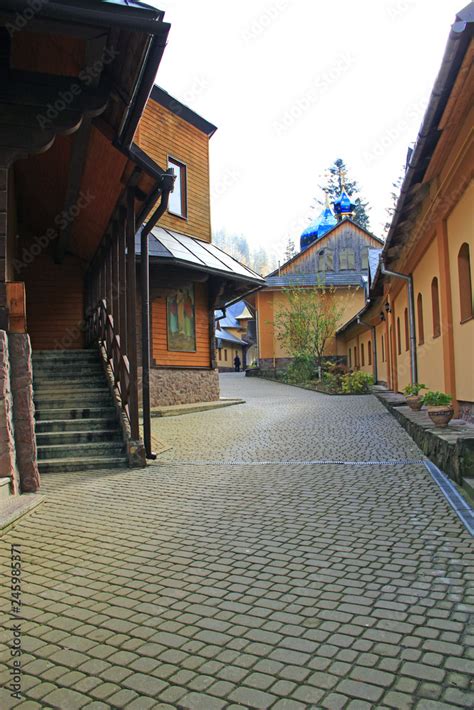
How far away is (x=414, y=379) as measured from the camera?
11.9m

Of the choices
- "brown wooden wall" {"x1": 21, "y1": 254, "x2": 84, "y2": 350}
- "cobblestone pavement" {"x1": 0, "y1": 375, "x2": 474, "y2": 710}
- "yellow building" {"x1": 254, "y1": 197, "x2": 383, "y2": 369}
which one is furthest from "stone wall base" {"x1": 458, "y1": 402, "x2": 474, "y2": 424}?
"yellow building" {"x1": 254, "y1": 197, "x2": 383, "y2": 369}

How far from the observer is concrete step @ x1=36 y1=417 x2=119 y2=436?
778 cm

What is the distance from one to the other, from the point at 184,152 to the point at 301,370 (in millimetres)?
12757

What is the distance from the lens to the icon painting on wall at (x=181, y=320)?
50.8 feet

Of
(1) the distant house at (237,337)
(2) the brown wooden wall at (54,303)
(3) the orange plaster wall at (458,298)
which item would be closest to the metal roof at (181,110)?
(2) the brown wooden wall at (54,303)

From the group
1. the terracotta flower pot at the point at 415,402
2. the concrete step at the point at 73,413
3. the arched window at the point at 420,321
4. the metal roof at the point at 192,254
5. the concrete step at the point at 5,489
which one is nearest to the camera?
the concrete step at the point at 5,489

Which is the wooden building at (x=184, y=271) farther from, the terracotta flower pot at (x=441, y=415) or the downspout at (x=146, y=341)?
the terracotta flower pot at (x=441, y=415)

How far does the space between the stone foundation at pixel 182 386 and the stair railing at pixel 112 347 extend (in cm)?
261

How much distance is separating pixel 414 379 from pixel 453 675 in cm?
1016

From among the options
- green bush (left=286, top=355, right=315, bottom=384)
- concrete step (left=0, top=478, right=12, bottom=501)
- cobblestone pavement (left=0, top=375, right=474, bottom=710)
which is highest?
green bush (left=286, top=355, right=315, bottom=384)

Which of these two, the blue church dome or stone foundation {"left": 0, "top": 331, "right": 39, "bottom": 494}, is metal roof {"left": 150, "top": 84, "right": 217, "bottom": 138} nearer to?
stone foundation {"left": 0, "top": 331, "right": 39, "bottom": 494}

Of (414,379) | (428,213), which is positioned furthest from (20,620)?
(414,379)

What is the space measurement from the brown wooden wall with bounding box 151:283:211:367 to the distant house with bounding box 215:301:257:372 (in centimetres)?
3416

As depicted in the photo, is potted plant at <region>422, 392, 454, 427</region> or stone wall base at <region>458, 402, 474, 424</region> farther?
stone wall base at <region>458, 402, 474, 424</region>
